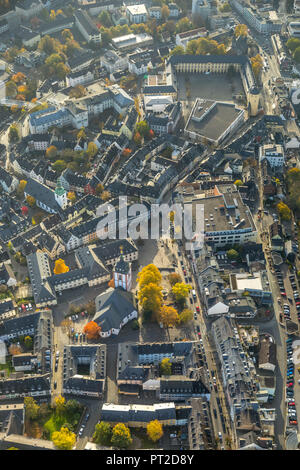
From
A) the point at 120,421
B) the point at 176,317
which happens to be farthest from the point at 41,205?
the point at 120,421

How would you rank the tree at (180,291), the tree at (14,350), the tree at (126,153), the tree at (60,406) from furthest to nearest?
1. the tree at (126,153)
2. the tree at (180,291)
3. the tree at (14,350)
4. the tree at (60,406)

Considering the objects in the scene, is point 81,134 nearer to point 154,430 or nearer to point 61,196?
point 61,196

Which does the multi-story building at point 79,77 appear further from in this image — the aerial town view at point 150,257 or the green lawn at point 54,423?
the green lawn at point 54,423

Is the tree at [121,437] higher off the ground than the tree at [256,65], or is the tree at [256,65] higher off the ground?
the tree at [256,65]

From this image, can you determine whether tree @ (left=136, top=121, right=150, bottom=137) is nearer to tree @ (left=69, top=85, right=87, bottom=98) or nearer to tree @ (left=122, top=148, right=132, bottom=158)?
tree @ (left=122, top=148, right=132, bottom=158)

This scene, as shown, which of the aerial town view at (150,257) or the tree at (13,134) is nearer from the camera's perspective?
the aerial town view at (150,257)

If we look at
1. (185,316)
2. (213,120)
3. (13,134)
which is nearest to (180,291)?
(185,316)

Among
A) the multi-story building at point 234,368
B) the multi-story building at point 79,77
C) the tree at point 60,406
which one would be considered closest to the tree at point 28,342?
the tree at point 60,406

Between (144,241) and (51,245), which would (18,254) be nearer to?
(51,245)
